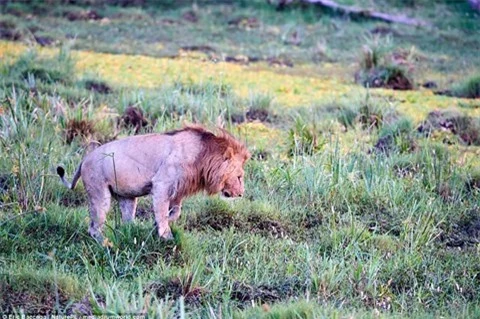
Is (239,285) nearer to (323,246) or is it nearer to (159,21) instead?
(323,246)

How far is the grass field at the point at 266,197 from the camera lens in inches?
209

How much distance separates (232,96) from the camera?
10.6 m

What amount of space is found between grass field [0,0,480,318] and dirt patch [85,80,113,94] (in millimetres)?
18

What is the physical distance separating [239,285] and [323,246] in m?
1.02

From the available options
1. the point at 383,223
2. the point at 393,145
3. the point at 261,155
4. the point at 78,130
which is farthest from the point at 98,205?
the point at 393,145

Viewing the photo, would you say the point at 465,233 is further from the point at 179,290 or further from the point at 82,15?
the point at 82,15

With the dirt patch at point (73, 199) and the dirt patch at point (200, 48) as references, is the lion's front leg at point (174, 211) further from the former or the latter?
the dirt patch at point (200, 48)

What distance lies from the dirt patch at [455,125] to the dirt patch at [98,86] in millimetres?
3985

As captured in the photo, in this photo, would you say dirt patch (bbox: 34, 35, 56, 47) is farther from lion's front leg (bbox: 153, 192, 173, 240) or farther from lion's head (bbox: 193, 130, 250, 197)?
lion's front leg (bbox: 153, 192, 173, 240)

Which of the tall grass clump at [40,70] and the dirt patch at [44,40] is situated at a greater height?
the tall grass clump at [40,70]

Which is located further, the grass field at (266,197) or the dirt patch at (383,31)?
the dirt patch at (383,31)

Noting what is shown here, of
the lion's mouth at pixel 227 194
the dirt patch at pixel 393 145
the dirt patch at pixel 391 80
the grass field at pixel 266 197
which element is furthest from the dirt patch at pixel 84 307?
the dirt patch at pixel 391 80

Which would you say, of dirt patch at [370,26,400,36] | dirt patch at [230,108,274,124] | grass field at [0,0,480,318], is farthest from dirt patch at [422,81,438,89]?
dirt patch at [370,26,400,36]

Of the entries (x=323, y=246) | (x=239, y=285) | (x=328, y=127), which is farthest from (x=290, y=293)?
(x=328, y=127)
